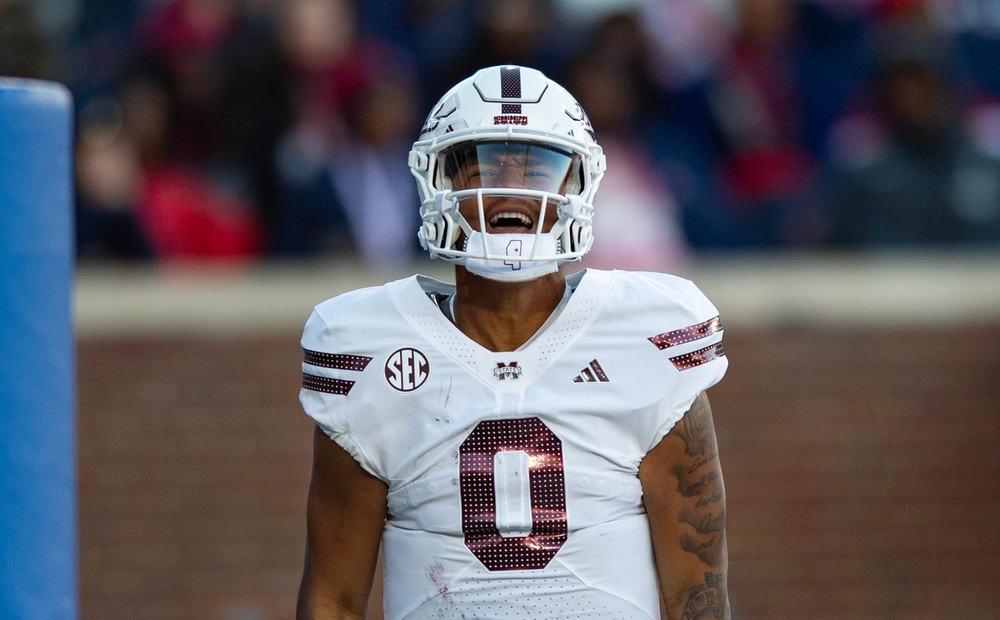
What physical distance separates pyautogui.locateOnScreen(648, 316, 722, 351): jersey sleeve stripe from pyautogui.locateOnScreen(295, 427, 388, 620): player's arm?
551mm

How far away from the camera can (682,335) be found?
2824 mm

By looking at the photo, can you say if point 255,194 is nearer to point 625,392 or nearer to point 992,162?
point 992,162

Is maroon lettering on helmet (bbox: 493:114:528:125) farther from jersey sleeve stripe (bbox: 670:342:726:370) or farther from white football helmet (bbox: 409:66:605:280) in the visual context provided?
jersey sleeve stripe (bbox: 670:342:726:370)

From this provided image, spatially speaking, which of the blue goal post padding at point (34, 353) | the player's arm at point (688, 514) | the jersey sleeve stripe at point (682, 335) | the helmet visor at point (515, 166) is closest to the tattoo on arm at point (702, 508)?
the player's arm at point (688, 514)

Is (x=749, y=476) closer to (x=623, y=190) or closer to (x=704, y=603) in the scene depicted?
(x=623, y=190)

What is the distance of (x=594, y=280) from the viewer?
9.53 ft

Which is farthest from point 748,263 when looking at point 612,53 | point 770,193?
point 612,53

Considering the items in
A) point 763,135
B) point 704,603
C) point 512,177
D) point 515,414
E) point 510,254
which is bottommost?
point 704,603

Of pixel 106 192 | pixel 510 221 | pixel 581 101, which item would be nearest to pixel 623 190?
pixel 581 101

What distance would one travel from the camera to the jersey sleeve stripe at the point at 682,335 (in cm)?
281

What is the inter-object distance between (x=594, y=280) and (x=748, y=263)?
3339 mm

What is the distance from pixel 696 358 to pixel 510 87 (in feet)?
1.94

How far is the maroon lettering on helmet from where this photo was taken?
9.18 feet

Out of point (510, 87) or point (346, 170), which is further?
point (346, 170)
